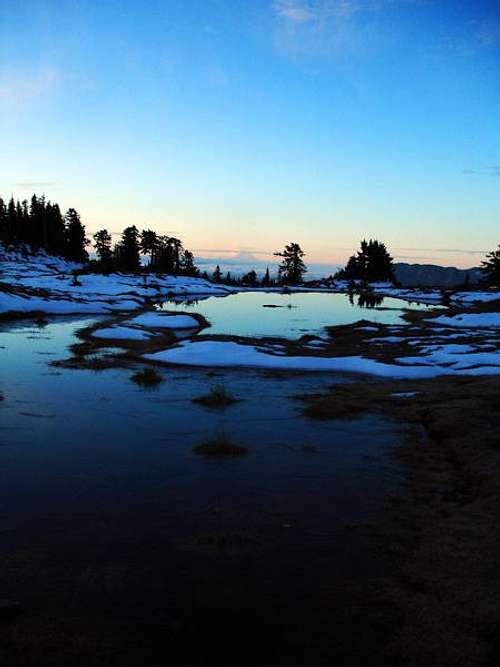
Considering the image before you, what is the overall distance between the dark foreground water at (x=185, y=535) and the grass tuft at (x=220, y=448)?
27 centimetres

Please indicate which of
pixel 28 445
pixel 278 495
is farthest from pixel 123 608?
pixel 28 445

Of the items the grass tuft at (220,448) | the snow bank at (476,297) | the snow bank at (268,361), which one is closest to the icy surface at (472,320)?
the snow bank at (476,297)

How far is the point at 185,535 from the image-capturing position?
20.7 feet

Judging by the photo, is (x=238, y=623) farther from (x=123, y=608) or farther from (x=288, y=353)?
(x=288, y=353)

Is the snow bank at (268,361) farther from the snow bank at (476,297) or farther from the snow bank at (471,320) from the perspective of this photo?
the snow bank at (476,297)

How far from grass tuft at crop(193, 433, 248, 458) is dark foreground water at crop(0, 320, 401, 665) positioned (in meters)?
0.27

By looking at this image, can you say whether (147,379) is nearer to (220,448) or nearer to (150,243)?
(220,448)

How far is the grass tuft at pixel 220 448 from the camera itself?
937 cm

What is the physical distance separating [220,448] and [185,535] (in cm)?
322

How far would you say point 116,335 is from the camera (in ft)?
85.1

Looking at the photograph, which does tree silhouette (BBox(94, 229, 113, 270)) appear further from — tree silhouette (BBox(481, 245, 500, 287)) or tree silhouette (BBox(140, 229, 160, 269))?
tree silhouette (BBox(481, 245, 500, 287))

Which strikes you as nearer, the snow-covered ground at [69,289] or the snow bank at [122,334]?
the snow bank at [122,334]

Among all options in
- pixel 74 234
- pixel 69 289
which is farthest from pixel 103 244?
pixel 69 289

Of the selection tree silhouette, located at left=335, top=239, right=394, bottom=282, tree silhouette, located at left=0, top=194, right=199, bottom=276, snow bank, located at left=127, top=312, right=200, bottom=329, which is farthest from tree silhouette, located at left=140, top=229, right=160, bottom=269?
snow bank, located at left=127, top=312, right=200, bottom=329
